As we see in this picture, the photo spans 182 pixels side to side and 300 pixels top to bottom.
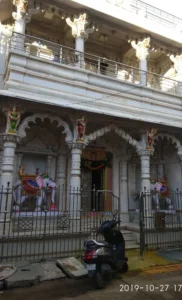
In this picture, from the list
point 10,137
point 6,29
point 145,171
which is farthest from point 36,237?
point 6,29

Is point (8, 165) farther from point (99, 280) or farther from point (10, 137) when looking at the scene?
point (99, 280)

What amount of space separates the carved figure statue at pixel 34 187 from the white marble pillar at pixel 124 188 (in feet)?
10.8

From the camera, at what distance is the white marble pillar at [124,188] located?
10.3 metres

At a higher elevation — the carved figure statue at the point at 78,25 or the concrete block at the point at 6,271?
the carved figure statue at the point at 78,25

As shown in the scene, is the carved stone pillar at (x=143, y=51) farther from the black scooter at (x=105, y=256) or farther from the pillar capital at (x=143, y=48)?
the black scooter at (x=105, y=256)

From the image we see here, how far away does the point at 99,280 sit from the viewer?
4645 millimetres

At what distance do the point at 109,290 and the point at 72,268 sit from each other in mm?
1293

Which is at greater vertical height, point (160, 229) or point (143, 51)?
point (143, 51)

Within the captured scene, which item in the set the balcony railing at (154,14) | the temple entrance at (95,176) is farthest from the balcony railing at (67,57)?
the temple entrance at (95,176)

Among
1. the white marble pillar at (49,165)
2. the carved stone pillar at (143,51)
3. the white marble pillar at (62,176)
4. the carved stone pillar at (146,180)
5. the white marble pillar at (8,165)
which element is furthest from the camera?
the carved stone pillar at (143,51)

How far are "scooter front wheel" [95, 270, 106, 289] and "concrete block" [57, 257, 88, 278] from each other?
0.62 meters

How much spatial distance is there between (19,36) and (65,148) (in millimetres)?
4438

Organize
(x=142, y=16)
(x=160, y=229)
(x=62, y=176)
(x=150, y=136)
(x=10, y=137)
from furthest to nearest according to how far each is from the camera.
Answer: (x=142, y=16)
(x=150, y=136)
(x=62, y=176)
(x=160, y=229)
(x=10, y=137)

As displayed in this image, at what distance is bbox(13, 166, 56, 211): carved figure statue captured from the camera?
8.08m
